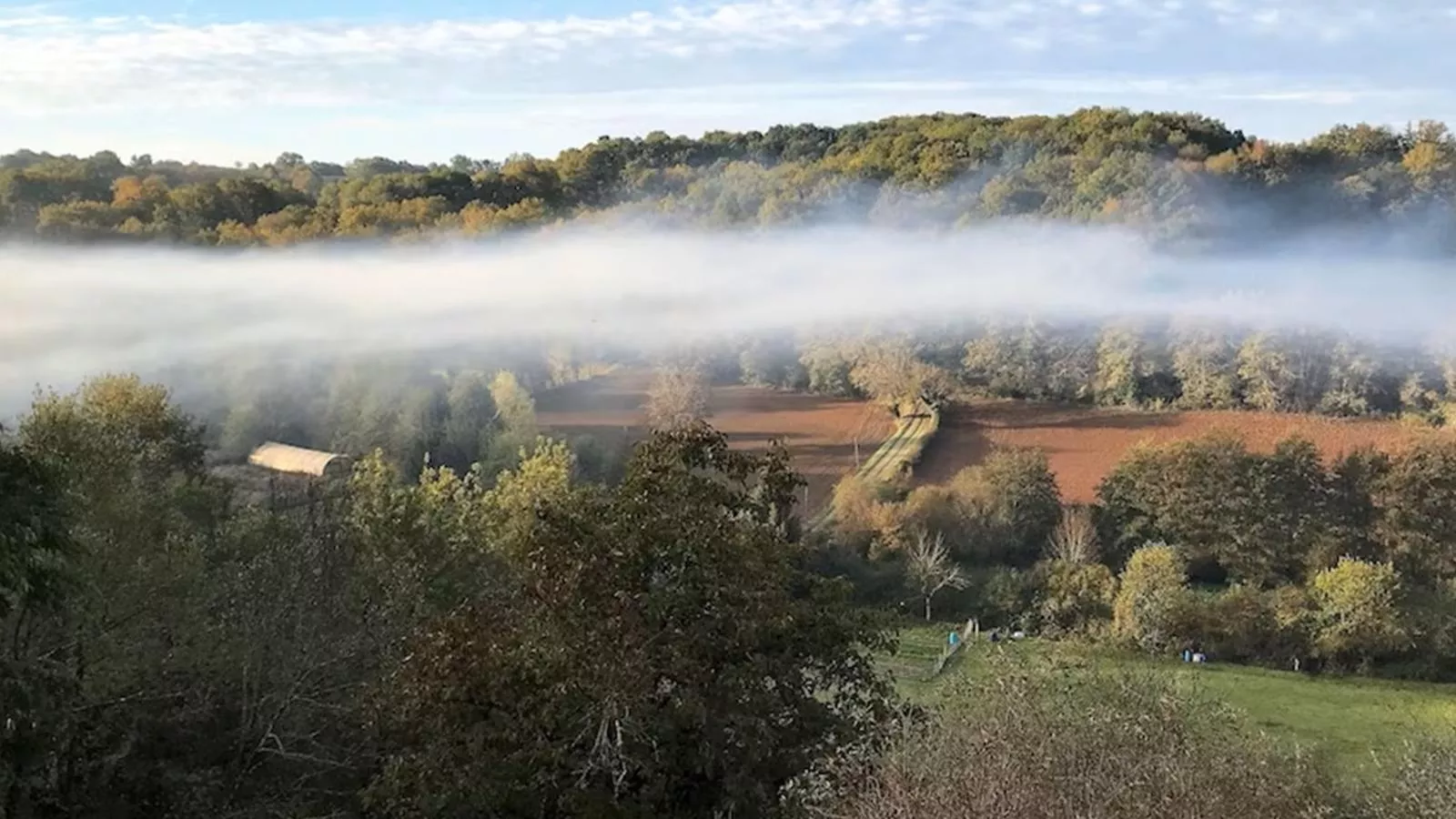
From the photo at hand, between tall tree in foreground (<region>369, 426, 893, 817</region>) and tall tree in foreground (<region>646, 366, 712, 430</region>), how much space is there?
21.8 m

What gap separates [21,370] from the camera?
2269 centimetres

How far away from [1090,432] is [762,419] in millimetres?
9313

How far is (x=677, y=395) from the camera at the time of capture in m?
33.1

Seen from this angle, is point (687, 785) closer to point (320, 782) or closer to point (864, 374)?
point (320, 782)

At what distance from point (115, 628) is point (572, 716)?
4.53 m

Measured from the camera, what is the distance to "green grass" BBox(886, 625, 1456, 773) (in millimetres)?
17297

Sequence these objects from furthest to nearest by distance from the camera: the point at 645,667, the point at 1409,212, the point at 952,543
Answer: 1. the point at 1409,212
2. the point at 952,543
3. the point at 645,667

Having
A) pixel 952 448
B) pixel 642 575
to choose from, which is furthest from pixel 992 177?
pixel 642 575

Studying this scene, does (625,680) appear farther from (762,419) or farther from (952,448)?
(762,419)

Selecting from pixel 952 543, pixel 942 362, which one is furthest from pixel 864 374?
pixel 952 543

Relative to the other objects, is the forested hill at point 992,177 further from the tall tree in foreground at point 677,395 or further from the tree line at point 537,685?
the tree line at point 537,685

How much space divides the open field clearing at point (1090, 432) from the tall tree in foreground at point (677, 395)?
618cm

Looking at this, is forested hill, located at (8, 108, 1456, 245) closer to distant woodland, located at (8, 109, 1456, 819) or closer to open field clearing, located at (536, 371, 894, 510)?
distant woodland, located at (8, 109, 1456, 819)

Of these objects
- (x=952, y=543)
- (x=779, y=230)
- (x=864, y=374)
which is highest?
(x=779, y=230)
